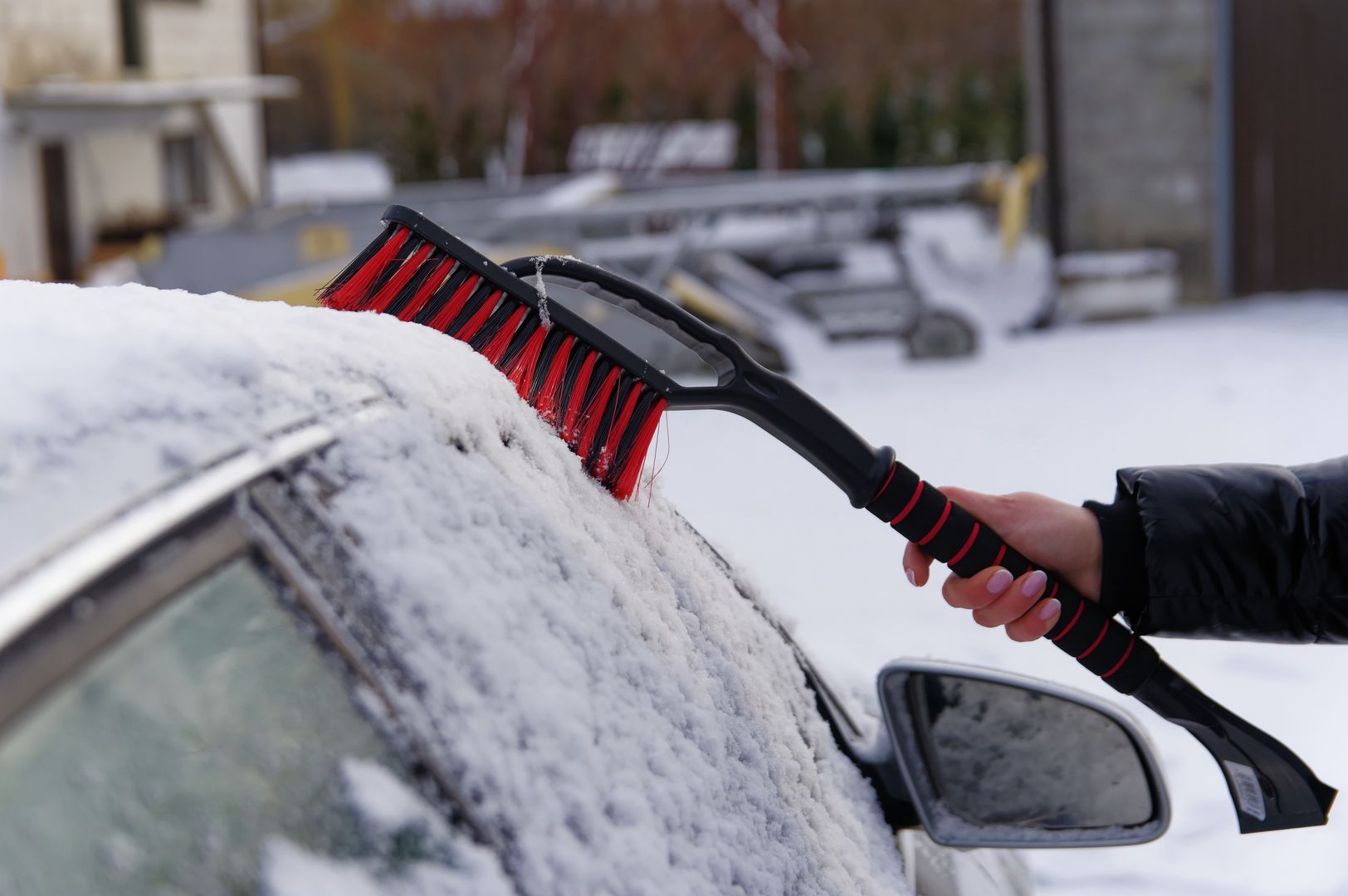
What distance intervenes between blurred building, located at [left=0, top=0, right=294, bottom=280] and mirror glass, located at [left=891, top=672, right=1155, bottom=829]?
1202 cm

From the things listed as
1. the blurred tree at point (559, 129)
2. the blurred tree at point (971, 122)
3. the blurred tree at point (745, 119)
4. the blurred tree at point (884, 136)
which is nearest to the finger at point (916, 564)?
the blurred tree at point (745, 119)

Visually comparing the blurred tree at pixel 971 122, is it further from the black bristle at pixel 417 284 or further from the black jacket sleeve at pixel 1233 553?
the black bristle at pixel 417 284

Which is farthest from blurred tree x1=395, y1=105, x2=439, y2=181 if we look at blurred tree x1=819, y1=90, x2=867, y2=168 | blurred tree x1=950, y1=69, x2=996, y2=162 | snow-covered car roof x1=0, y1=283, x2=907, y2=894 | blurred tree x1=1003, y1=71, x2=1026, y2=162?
snow-covered car roof x1=0, y1=283, x2=907, y2=894

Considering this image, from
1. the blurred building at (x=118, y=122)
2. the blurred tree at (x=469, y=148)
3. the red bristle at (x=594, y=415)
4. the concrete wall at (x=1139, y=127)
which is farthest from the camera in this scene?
the blurred tree at (x=469, y=148)

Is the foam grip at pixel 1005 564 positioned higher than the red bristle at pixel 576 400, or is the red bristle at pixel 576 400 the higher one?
the red bristle at pixel 576 400

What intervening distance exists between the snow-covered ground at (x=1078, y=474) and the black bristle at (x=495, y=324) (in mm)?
383

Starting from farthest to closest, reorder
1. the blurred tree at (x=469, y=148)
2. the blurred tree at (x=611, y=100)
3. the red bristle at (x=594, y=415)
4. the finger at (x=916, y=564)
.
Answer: the blurred tree at (x=469, y=148)
the blurred tree at (x=611, y=100)
the finger at (x=916, y=564)
the red bristle at (x=594, y=415)

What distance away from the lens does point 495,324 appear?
1325 millimetres

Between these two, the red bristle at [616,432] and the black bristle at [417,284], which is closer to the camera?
the red bristle at [616,432]

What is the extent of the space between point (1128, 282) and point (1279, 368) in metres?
2.10

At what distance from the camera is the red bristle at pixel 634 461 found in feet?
4.08

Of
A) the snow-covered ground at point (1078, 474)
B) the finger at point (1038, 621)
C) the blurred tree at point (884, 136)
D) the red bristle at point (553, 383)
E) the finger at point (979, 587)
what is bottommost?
the snow-covered ground at point (1078, 474)

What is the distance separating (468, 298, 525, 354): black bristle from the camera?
4.32ft

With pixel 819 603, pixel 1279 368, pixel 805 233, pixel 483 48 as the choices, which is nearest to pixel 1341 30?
pixel 1279 368
